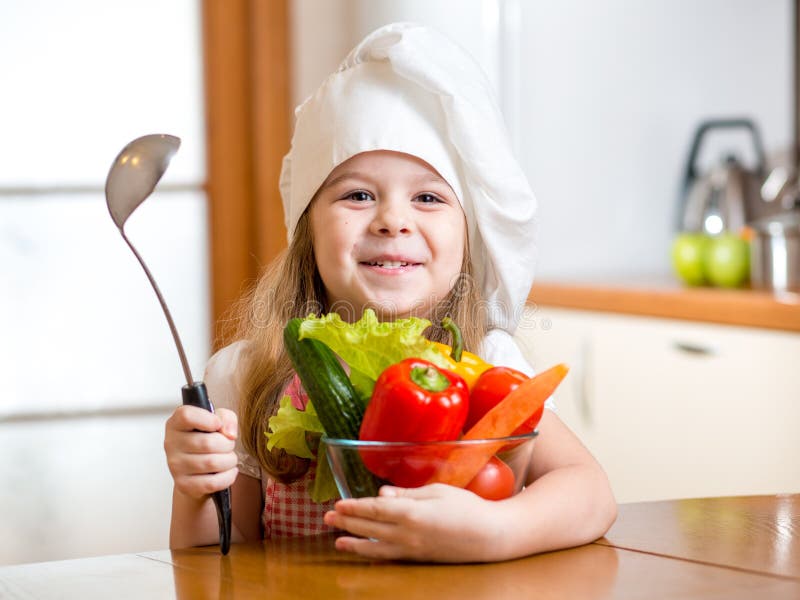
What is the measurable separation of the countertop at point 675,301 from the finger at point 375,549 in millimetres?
1413

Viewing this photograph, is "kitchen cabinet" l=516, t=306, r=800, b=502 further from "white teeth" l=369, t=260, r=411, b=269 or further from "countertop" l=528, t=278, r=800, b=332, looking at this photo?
"white teeth" l=369, t=260, r=411, b=269

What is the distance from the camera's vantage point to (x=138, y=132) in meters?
3.02

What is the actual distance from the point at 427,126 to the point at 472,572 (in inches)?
23.8

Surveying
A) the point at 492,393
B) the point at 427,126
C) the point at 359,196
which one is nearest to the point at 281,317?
the point at 359,196

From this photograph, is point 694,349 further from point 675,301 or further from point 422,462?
point 422,462

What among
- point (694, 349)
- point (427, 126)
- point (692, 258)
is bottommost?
point (694, 349)

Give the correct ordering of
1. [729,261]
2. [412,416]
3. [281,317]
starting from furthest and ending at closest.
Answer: [729,261] < [281,317] < [412,416]

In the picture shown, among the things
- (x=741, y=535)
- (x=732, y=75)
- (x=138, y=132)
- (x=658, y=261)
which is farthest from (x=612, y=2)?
(x=741, y=535)

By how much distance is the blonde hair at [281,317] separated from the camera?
129cm

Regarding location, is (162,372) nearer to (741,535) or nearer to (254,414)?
(254,414)

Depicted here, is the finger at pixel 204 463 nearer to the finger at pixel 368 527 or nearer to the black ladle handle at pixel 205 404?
the black ladle handle at pixel 205 404

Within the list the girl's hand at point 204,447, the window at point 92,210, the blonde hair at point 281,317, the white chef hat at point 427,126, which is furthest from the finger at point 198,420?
the window at point 92,210

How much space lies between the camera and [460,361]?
910mm

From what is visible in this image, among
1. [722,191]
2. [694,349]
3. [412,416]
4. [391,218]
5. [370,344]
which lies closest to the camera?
[412,416]
